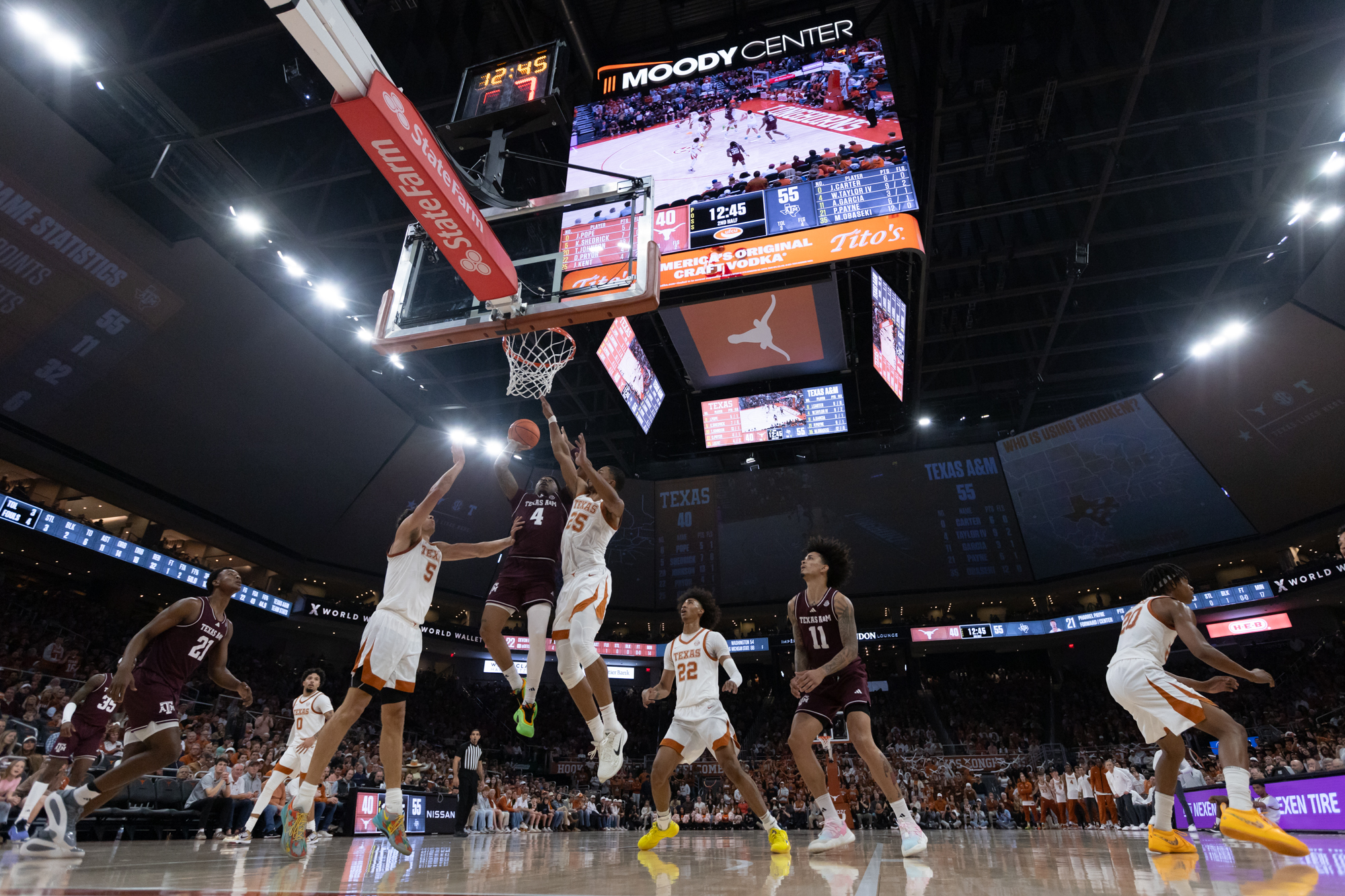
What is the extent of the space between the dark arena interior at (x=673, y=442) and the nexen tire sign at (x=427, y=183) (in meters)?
0.03

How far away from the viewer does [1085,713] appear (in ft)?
64.3

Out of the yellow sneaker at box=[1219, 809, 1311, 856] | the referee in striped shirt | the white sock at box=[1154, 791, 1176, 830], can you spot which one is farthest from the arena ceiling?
the yellow sneaker at box=[1219, 809, 1311, 856]

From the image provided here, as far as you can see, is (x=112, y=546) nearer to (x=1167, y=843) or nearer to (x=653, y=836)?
(x=653, y=836)

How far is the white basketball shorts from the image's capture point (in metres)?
4.19

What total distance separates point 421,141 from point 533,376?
8.59 ft

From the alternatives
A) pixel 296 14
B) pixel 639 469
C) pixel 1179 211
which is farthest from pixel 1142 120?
pixel 639 469

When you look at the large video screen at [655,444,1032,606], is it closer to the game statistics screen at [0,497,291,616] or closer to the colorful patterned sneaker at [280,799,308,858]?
the game statistics screen at [0,497,291,616]

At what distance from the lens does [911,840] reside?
4.12 metres

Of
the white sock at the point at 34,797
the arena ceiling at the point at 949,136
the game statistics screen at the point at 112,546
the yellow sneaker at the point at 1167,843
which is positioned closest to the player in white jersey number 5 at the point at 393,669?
the white sock at the point at 34,797

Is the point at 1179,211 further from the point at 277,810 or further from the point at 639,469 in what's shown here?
the point at 277,810

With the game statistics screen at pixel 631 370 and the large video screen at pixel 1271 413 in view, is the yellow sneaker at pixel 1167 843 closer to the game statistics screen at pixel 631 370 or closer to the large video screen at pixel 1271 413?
the game statistics screen at pixel 631 370

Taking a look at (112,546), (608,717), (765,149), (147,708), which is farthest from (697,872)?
(112,546)

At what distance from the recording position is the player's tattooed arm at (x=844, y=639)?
175 inches

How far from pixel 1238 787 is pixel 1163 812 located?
0.54 m
